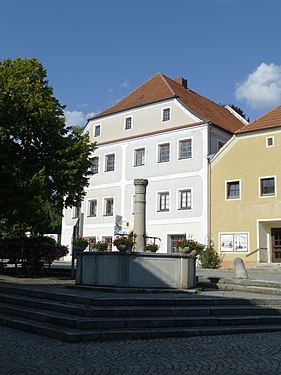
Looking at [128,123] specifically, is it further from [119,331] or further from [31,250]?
[119,331]

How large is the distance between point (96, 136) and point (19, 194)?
24.2 m

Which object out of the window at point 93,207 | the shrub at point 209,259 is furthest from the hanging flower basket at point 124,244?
the window at point 93,207

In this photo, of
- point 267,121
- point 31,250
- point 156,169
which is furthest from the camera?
point 156,169

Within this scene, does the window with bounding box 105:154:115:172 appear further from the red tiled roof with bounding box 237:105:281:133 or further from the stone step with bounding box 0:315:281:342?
the stone step with bounding box 0:315:281:342

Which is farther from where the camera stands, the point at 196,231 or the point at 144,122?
the point at 144,122

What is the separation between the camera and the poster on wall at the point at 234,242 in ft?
98.9

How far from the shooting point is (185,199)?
33.7m

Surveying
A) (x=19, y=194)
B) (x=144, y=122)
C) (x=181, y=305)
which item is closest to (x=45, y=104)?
(x=19, y=194)

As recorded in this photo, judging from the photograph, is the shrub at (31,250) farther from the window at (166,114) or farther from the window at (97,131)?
the window at (97,131)

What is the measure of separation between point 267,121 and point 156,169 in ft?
29.7

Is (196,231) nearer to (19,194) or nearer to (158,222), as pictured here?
(158,222)

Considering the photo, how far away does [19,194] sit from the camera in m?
16.7

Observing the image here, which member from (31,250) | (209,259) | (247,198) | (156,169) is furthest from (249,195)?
(31,250)

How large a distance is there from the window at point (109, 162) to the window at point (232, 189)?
10.9 meters
